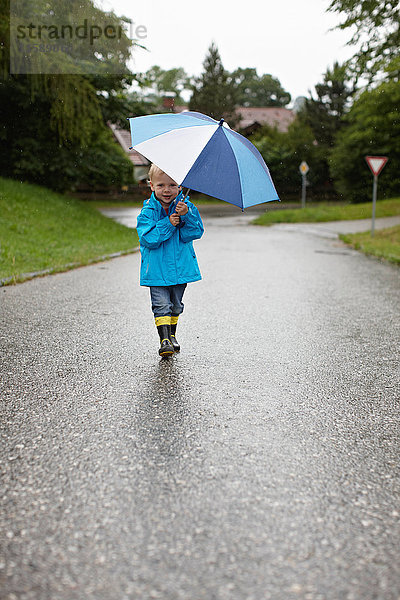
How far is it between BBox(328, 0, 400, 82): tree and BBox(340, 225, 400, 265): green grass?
15.3 feet

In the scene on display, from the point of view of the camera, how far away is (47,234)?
14375mm

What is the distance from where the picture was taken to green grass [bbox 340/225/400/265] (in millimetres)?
13907

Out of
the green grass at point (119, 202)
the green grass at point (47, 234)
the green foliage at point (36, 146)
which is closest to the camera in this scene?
the green grass at point (47, 234)

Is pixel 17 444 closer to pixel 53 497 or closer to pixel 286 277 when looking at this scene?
pixel 53 497

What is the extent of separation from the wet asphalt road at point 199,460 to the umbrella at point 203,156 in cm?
137

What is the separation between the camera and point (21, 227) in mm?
13961

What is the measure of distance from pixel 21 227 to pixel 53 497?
12.3m

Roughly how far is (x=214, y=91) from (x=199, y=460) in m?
59.7

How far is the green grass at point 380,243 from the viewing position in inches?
548

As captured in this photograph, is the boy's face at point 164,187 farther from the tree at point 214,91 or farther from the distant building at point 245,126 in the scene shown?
the tree at point 214,91

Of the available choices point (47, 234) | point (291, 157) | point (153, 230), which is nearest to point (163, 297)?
point (153, 230)

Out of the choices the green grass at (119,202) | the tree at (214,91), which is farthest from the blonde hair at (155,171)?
the tree at (214,91)

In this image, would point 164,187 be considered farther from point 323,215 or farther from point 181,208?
point 323,215

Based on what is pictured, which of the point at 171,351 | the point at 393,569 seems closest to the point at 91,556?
the point at 393,569
